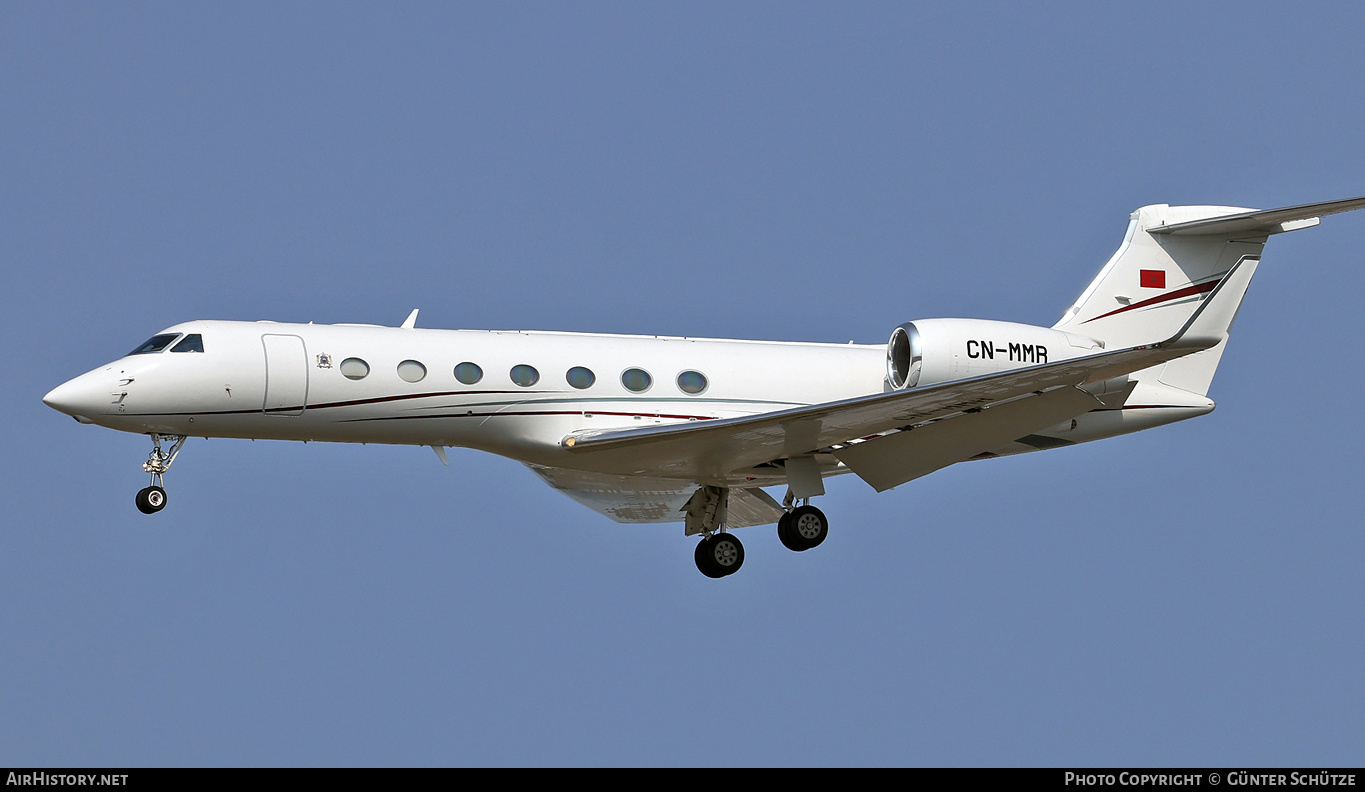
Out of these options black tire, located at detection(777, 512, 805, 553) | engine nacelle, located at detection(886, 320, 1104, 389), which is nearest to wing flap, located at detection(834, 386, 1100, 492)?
engine nacelle, located at detection(886, 320, 1104, 389)

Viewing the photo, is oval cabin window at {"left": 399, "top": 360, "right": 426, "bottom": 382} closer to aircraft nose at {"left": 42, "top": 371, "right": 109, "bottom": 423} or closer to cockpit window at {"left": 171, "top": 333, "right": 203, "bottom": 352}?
cockpit window at {"left": 171, "top": 333, "right": 203, "bottom": 352}

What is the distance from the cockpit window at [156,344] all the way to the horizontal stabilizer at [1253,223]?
13.5m

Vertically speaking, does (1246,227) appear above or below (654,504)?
above

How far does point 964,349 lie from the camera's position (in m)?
19.4

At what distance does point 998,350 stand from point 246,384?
9.44 metres

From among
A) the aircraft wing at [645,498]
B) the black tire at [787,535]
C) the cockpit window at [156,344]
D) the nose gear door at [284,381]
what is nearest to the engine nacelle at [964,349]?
the black tire at [787,535]

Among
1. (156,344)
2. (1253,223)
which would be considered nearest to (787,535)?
(1253,223)

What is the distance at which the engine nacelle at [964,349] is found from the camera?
19328 mm

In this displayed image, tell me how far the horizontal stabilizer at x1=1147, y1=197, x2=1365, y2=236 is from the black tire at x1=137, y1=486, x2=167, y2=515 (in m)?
13.9

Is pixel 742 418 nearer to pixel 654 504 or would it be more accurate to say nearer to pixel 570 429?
pixel 570 429

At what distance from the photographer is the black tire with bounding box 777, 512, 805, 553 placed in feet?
67.4

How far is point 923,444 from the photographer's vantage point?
66.3 ft

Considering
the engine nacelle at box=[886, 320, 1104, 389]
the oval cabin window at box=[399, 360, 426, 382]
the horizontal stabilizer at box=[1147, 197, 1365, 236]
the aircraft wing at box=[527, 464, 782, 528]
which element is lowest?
the aircraft wing at box=[527, 464, 782, 528]
